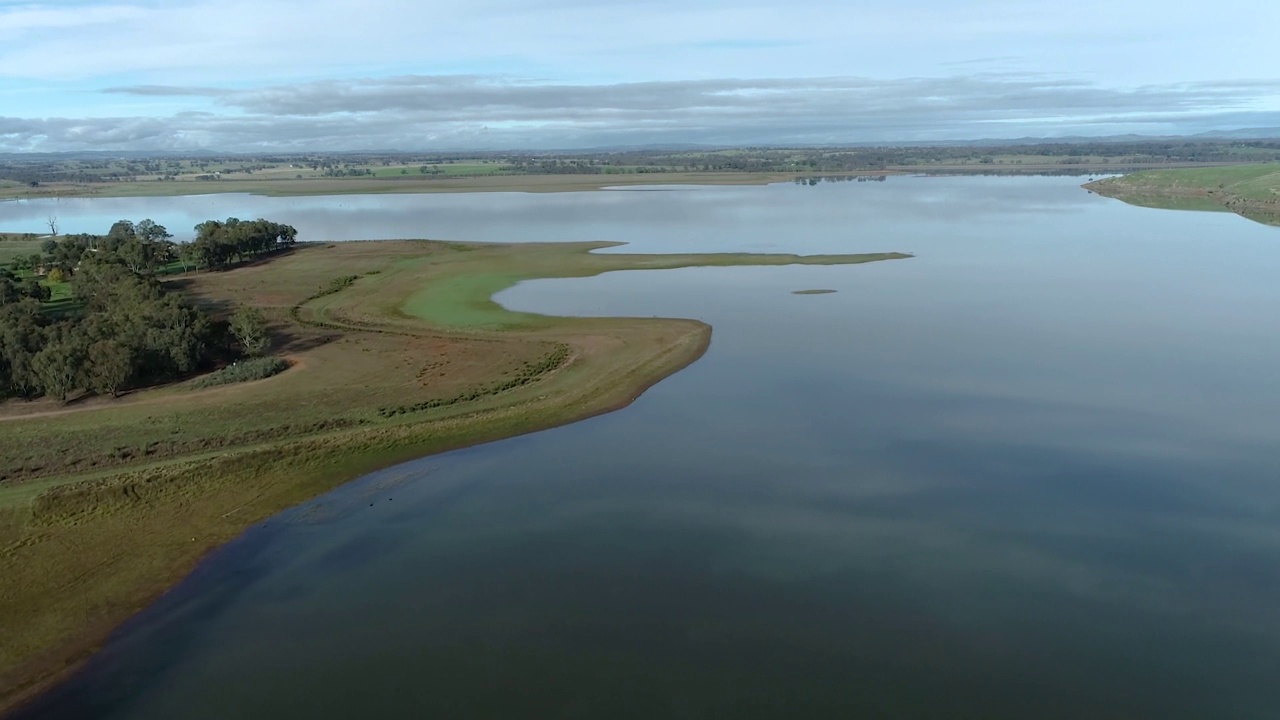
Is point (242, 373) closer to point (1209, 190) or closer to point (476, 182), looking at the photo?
point (1209, 190)

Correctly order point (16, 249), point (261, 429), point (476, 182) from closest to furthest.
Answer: point (261, 429), point (16, 249), point (476, 182)

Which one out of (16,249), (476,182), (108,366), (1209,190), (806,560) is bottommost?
(806,560)

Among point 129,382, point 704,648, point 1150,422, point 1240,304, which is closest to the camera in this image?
point 704,648

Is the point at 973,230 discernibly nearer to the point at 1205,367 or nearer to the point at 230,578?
the point at 1205,367

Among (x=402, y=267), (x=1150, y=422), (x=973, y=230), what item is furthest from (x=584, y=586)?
(x=973, y=230)

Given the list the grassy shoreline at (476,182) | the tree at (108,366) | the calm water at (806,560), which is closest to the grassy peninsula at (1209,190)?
the grassy shoreline at (476,182)

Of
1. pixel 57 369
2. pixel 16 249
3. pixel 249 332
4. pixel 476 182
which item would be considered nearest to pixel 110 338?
pixel 57 369

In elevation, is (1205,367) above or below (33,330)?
below
